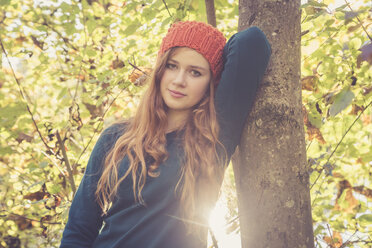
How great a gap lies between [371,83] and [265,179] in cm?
79

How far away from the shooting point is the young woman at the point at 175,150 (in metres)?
1.46

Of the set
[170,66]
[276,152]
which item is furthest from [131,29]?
[276,152]

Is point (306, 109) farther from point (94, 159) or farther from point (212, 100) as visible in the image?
point (94, 159)

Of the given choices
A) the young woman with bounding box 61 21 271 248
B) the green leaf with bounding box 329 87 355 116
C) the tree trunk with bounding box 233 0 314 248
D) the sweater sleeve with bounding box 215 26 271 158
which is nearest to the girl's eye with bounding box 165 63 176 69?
the young woman with bounding box 61 21 271 248

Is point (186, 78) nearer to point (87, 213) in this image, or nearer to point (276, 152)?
point (276, 152)

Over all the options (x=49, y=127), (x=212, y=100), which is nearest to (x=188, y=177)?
(x=212, y=100)

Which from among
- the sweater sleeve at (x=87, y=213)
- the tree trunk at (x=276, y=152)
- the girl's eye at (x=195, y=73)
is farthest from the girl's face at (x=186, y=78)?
the sweater sleeve at (x=87, y=213)

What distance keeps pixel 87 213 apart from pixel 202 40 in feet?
3.90

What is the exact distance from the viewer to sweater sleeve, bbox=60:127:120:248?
65.8 inches

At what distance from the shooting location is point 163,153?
62.7 inches

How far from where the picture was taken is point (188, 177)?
149 centimetres

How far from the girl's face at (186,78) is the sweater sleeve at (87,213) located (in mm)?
533

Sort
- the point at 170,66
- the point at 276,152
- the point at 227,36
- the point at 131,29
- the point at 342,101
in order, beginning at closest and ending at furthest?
the point at 342,101, the point at 276,152, the point at 170,66, the point at 131,29, the point at 227,36

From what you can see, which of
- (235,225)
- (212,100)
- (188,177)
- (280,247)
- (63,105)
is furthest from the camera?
(63,105)
